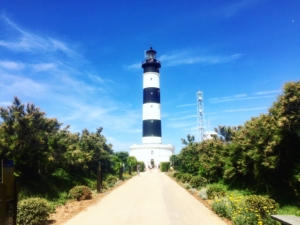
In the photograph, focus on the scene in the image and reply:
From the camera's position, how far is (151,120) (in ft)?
173

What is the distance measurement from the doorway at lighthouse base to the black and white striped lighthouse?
1161 mm

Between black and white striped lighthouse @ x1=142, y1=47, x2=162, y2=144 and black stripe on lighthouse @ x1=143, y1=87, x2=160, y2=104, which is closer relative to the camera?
black and white striped lighthouse @ x1=142, y1=47, x2=162, y2=144

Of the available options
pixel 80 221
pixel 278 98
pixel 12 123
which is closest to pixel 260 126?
pixel 278 98

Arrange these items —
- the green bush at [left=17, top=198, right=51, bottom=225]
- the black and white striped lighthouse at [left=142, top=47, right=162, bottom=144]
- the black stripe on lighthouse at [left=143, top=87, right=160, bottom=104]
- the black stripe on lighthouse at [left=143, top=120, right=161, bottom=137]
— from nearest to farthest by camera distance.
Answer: the green bush at [left=17, top=198, right=51, bottom=225]
the black and white striped lighthouse at [left=142, top=47, right=162, bottom=144]
the black stripe on lighthouse at [left=143, top=87, right=160, bottom=104]
the black stripe on lighthouse at [left=143, top=120, right=161, bottom=137]

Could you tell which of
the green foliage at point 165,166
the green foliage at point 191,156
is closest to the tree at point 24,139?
the green foliage at point 191,156

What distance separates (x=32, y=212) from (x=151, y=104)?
4412cm

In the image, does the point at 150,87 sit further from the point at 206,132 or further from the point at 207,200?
the point at 207,200

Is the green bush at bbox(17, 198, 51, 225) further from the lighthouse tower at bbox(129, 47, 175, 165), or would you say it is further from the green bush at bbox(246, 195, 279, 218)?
the lighthouse tower at bbox(129, 47, 175, 165)

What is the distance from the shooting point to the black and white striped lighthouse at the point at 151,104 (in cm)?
5266

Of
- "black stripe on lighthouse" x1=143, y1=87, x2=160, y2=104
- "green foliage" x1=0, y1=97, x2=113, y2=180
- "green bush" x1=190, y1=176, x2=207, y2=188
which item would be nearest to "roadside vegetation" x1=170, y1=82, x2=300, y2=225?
"green bush" x1=190, y1=176, x2=207, y2=188

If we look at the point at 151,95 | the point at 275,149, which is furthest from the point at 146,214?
the point at 151,95

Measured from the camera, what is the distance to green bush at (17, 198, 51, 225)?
344 inches

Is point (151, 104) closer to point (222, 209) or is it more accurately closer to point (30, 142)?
point (30, 142)

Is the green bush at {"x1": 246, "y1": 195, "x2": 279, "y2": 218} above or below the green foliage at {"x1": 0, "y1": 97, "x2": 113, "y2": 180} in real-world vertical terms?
below
